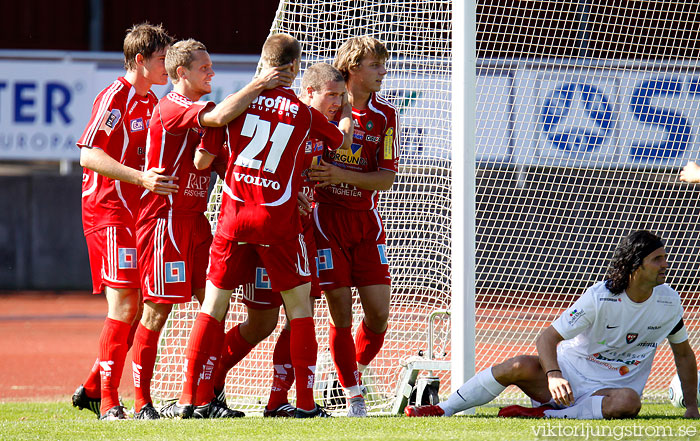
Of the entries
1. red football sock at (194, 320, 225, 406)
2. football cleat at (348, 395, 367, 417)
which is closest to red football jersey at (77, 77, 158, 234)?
red football sock at (194, 320, 225, 406)

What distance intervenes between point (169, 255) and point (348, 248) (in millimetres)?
1024

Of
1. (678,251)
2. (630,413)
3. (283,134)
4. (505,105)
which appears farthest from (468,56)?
(678,251)

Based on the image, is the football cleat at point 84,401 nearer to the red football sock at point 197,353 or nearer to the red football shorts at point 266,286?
the red football sock at point 197,353

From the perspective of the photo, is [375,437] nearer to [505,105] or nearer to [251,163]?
[251,163]

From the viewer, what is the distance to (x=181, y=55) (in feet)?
14.5

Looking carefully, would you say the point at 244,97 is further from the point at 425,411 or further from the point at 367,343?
the point at 425,411

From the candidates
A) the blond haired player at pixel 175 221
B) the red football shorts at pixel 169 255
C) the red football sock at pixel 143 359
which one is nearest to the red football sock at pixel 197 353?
the blond haired player at pixel 175 221

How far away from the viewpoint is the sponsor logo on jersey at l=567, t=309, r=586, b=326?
4.31 meters

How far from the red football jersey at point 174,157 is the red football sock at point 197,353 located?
62 cm

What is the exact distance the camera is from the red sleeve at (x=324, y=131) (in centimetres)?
419

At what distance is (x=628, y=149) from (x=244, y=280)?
11.9 ft

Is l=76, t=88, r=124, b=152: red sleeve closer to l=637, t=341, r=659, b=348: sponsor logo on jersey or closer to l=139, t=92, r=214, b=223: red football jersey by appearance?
l=139, t=92, r=214, b=223: red football jersey

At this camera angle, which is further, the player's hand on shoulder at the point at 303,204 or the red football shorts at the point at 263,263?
the player's hand on shoulder at the point at 303,204

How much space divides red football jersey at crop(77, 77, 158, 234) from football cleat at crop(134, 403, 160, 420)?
3.34 ft
